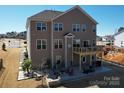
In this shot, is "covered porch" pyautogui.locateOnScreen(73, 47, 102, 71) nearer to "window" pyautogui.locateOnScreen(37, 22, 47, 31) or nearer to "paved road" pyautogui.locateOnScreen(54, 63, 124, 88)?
"paved road" pyautogui.locateOnScreen(54, 63, 124, 88)

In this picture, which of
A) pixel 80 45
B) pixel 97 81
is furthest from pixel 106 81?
pixel 80 45

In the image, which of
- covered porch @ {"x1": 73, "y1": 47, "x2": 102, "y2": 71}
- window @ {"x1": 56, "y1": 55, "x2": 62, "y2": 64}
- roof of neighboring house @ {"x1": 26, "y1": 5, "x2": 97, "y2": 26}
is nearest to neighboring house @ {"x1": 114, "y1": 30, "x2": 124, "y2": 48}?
covered porch @ {"x1": 73, "y1": 47, "x2": 102, "y2": 71}

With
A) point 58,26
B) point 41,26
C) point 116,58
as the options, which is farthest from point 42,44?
point 116,58

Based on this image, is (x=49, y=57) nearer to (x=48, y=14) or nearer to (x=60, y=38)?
(x=60, y=38)

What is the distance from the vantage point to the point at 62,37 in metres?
25.4

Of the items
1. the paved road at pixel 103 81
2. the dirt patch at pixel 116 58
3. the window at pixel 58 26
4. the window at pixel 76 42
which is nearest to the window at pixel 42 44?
the window at pixel 58 26

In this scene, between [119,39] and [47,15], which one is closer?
[47,15]

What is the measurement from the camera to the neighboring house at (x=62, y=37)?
79.8 feet

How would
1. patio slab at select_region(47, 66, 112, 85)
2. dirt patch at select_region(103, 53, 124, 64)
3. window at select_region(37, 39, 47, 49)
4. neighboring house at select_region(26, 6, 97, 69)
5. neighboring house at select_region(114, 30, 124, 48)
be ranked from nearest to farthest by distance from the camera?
patio slab at select_region(47, 66, 112, 85) → neighboring house at select_region(26, 6, 97, 69) → window at select_region(37, 39, 47, 49) → dirt patch at select_region(103, 53, 124, 64) → neighboring house at select_region(114, 30, 124, 48)

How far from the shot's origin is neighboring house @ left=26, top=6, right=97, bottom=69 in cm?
2433

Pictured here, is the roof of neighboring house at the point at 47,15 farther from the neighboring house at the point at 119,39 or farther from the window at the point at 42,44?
the neighboring house at the point at 119,39

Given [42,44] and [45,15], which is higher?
[45,15]

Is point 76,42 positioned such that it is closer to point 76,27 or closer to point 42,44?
point 76,27
